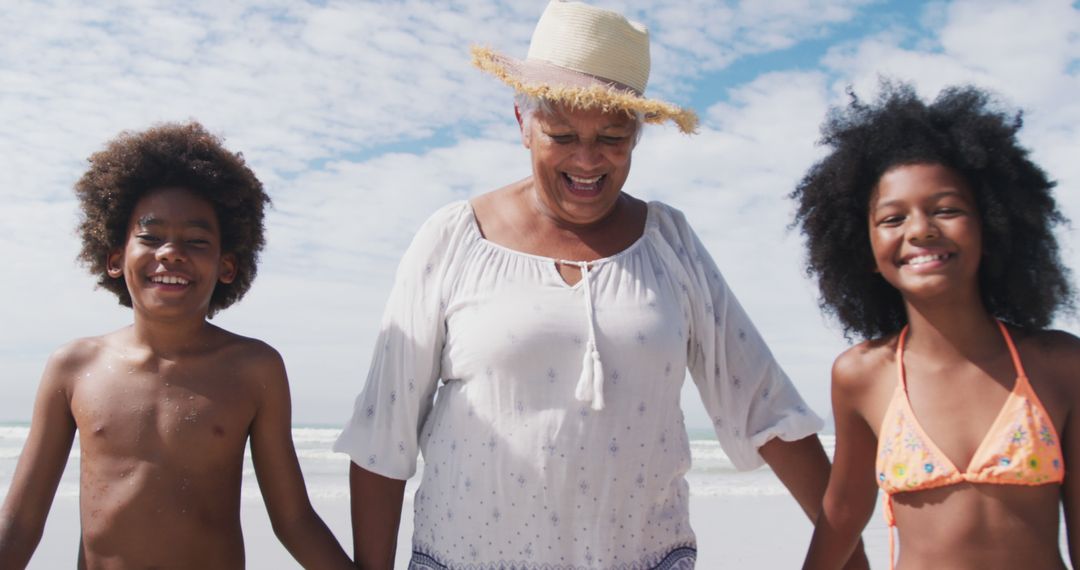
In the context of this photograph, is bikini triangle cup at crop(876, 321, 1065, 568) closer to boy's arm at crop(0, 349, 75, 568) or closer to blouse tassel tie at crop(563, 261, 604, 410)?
blouse tassel tie at crop(563, 261, 604, 410)

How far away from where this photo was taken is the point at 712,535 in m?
8.02

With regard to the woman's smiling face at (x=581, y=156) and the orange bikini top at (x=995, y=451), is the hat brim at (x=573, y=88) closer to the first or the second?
the woman's smiling face at (x=581, y=156)

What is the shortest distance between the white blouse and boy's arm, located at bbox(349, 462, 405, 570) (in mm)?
56

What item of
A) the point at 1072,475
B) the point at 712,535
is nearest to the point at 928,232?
the point at 1072,475

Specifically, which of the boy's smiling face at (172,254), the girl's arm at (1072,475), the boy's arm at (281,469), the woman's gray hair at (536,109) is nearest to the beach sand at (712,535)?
the boy's arm at (281,469)

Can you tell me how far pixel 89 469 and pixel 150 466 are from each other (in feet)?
0.64

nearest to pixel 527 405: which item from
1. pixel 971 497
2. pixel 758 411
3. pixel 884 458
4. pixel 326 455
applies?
pixel 758 411

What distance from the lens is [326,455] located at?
14.7m

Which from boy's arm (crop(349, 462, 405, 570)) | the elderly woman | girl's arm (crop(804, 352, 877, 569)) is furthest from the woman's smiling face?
boy's arm (crop(349, 462, 405, 570))

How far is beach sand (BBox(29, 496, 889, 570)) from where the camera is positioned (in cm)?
672

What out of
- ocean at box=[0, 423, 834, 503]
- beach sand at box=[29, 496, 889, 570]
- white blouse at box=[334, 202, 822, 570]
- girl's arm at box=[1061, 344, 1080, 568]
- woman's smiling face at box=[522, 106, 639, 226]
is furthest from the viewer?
ocean at box=[0, 423, 834, 503]

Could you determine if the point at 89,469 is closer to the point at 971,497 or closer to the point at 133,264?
the point at 133,264

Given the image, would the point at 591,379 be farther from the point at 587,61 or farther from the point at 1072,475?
the point at 1072,475

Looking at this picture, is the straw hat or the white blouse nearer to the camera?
the white blouse
